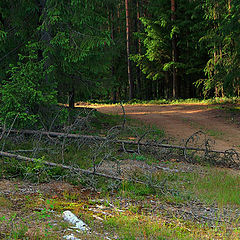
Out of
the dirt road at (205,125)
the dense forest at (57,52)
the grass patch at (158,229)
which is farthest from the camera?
the dirt road at (205,125)

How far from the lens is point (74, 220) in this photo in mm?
4402

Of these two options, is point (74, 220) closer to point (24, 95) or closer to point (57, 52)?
point (24, 95)

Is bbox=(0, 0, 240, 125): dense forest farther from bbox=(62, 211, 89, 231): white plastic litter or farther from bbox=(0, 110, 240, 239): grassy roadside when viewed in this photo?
bbox=(62, 211, 89, 231): white plastic litter

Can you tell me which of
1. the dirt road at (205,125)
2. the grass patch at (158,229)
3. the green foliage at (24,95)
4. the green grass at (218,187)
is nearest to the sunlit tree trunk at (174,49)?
the dirt road at (205,125)

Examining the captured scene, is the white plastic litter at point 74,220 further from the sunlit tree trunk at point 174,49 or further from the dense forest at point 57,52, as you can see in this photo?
the sunlit tree trunk at point 174,49

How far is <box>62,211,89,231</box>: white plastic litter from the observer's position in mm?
4247

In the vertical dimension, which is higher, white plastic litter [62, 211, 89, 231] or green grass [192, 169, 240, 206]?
white plastic litter [62, 211, 89, 231]

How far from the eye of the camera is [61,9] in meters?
11.0

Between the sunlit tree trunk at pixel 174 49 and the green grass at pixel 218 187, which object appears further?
the sunlit tree trunk at pixel 174 49

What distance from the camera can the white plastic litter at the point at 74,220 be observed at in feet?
13.9

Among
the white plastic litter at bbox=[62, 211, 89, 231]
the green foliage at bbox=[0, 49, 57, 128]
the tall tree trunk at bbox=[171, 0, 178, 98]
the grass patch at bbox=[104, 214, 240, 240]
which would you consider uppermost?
the tall tree trunk at bbox=[171, 0, 178, 98]

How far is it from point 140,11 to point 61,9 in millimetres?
27425

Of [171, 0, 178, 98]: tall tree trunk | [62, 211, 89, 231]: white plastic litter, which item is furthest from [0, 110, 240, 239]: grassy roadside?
[171, 0, 178, 98]: tall tree trunk

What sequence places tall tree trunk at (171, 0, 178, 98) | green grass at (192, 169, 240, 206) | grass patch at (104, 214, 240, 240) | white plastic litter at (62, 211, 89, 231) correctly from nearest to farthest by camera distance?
grass patch at (104, 214, 240, 240) → white plastic litter at (62, 211, 89, 231) → green grass at (192, 169, 240, 206) → tall tree trunk at (171, 0, 178, 98)
